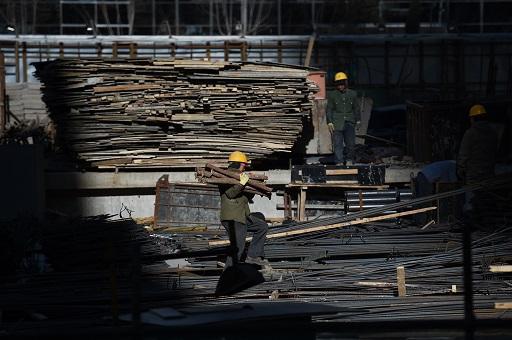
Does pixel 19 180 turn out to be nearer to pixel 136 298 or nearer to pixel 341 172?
pixel 341 172

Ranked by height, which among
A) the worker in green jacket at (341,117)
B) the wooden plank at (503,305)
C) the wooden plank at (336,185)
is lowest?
the wooden plank at (503,305)

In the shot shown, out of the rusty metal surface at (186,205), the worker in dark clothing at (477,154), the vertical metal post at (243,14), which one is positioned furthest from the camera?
the vertical metal post at (243,14)

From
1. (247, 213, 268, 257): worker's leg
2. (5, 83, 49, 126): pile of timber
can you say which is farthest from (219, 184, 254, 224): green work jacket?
(5, 83, 49, 126): pile of timber

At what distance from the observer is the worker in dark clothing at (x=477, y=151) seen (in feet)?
47.5

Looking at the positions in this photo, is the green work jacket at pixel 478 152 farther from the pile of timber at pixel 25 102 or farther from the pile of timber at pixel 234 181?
the pile of timber at pixel 25 102

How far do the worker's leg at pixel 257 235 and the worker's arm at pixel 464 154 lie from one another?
10.1ft

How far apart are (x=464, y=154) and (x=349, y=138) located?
4.38m

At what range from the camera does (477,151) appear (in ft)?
47.7

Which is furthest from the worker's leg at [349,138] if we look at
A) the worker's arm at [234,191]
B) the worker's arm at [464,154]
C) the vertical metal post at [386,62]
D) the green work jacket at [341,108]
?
the vertical metal post at [386,62]

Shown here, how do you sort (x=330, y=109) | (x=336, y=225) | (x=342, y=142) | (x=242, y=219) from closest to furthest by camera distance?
1. (x=242, y=219)
2. (x=336, y=225)
3. (x=330, y=109)
4. (x=342, y=142)

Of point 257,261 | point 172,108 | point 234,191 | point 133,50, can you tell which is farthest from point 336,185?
point 133,50

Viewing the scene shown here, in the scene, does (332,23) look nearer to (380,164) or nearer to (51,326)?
(380,164)

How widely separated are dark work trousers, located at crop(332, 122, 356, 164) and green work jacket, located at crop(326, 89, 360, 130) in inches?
4.6

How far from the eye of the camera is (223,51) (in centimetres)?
3075
